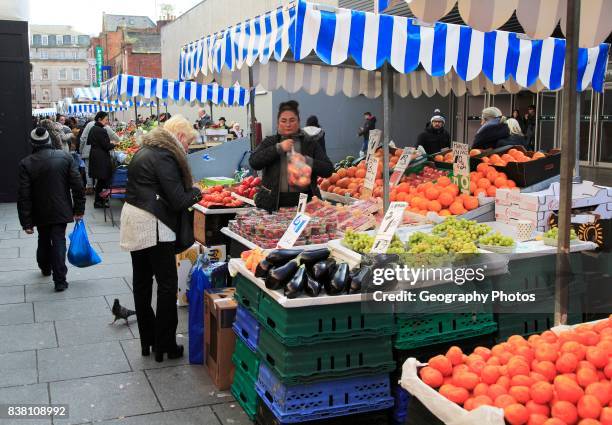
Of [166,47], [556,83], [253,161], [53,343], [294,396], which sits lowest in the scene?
[53,343]

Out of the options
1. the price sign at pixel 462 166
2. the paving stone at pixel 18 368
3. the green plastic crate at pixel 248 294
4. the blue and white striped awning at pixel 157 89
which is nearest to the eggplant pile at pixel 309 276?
the green plastic crate at pixel 248 294

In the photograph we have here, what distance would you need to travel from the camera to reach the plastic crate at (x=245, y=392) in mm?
4074

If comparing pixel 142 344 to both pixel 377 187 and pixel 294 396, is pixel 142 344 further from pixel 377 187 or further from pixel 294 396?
pixel 377 187

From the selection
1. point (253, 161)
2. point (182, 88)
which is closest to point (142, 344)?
point (253, 161)

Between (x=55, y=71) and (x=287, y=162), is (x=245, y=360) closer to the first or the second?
(x=287, y=162)

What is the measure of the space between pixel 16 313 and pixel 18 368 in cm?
155

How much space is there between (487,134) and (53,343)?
5950 mm

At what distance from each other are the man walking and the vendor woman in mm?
2699

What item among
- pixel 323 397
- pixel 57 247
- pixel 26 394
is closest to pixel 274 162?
pixel 323 397

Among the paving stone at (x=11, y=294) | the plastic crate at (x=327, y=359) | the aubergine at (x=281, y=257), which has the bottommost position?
the paving stone at (x=11, y=294)

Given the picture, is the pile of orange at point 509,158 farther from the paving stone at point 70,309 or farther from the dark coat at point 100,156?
the dark coat at point 100,156

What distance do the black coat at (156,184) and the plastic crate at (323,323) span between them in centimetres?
147

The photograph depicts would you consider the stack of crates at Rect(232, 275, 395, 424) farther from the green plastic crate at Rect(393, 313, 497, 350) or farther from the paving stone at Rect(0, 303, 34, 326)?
the paving stone at Rect(0, 303, 34, 326)

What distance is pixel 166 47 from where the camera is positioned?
4000 cm
